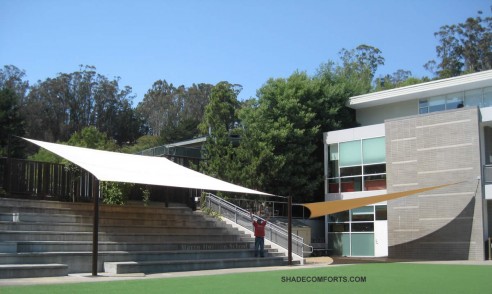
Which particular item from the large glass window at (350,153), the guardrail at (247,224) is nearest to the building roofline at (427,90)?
the large glass window at (350,153)

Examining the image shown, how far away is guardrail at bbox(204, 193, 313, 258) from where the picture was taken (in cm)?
1981

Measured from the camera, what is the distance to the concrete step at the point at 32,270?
11297mm

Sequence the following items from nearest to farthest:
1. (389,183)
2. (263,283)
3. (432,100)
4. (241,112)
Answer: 1. (263,283)
2. (389,183)
3. (432,100)
4. (241,112)

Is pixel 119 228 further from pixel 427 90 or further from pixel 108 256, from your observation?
pixel 427 90

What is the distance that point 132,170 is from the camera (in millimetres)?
15938

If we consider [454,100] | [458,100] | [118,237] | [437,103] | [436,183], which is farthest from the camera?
[437,103]

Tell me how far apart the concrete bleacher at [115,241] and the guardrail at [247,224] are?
2.42 feet

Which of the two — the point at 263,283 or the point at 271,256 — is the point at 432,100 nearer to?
the point at 271,256

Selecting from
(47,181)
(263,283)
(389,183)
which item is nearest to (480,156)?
(389,183)

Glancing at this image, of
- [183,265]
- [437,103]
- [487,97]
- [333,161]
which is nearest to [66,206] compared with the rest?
[183,265]

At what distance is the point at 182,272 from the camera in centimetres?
1459

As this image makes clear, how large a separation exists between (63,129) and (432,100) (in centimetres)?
4812

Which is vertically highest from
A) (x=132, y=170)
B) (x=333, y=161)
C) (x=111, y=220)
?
(x=333, y=161)

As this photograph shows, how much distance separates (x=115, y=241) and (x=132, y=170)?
2.02 meters
